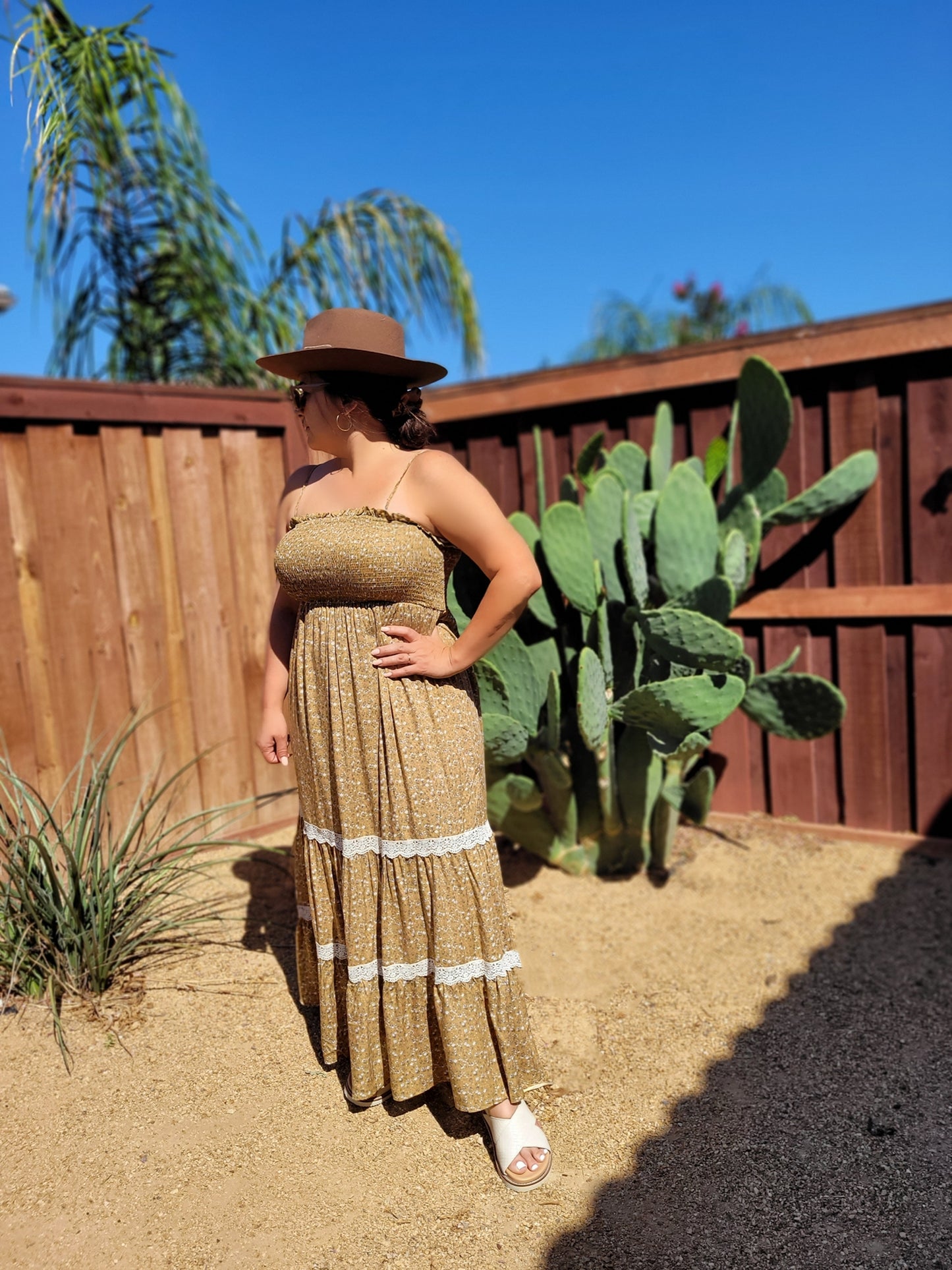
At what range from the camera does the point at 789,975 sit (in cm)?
290

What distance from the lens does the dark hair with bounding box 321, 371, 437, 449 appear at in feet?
6.79

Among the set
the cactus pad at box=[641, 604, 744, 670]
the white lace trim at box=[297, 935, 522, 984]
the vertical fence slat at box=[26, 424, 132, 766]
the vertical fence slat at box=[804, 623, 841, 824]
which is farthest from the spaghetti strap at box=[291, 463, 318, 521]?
the vertical fence slat at box=[804, 623, 841, 824]

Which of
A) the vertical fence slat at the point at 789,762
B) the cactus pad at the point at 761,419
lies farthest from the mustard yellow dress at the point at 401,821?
the vertical fence slat at the point at 789,762

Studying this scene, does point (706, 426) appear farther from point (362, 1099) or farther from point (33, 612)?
point (362, 1099)

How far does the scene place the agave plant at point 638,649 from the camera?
2986 millimetres

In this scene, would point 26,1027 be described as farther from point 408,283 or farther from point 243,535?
point 408,283

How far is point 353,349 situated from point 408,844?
1.05 metres

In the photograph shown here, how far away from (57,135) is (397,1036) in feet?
10.9

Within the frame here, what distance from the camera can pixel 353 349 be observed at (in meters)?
1.99

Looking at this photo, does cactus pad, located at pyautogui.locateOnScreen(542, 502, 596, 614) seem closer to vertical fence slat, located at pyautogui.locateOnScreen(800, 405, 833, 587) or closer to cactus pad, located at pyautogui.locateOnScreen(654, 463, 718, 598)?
cactus pad, located at pyautogui.locateOnScreen(654, 463, 718, 598)

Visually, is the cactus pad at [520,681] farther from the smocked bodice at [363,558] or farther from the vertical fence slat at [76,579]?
the vertical fence slat at [76,579]

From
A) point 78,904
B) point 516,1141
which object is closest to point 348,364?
point 78,904

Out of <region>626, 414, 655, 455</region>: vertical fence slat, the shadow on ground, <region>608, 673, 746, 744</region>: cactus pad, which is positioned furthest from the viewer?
<region>626, 414, 655, 455</region>: vertical fence slat

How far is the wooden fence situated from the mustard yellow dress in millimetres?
1433
